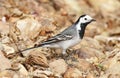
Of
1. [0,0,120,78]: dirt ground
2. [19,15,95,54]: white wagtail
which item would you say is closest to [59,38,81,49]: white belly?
[19,15,95,54]: white wagtail

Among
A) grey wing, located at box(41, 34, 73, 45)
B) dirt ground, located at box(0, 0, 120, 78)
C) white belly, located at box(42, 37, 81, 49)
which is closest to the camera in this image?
dirt ground, located at box(0, 0, 120, 78)

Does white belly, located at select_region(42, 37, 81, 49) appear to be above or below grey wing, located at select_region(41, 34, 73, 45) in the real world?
below

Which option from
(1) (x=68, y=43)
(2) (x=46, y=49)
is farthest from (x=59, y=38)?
(2) (x=46, y=49)

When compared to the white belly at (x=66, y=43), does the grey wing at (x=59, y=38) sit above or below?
above

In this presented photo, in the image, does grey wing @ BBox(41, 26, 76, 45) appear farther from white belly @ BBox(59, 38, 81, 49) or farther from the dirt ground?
the dirt ground

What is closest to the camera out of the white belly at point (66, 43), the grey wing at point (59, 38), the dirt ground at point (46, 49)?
the dirt ground at point (46, 49)

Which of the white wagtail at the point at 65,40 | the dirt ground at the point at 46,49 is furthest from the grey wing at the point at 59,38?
the dirt ground at the point at 46,49

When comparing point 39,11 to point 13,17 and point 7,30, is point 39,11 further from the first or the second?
point 7,30

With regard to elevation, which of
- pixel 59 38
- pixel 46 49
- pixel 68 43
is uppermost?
pixel 59 38

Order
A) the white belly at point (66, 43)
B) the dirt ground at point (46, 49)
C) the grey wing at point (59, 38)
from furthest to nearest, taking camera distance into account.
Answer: the white belly at point (66, 43) < the grey wing at point (59, 38) < the dirt ground at point (46, 49)

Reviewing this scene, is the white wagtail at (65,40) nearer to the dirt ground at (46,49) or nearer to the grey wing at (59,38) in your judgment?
the grey wing at (59,38)

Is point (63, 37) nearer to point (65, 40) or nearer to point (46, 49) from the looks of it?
point (65, 40)

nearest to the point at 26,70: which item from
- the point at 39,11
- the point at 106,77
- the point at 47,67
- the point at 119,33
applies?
the point at 47,67

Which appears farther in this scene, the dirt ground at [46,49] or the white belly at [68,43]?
the white belly at [68,43]
